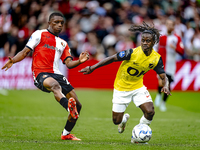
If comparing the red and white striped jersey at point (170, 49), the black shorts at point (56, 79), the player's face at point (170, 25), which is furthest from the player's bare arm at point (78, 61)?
the red and white striped jersey at point (170, 49)

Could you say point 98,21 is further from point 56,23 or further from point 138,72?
point 138,72

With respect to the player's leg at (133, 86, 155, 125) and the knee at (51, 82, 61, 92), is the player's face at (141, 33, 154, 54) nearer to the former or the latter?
the player's leg at (133, 86, 155, 125)

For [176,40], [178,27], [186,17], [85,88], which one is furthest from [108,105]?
[186,17]

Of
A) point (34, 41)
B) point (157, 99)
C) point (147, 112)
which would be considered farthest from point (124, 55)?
point (157, 99)

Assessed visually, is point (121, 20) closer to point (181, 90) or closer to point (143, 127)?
point (181, 90)

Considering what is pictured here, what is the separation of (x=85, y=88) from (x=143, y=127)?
34.8ft

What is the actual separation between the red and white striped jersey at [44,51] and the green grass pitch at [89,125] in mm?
1397

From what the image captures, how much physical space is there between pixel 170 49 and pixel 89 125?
193 inches

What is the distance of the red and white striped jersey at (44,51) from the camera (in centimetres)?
661

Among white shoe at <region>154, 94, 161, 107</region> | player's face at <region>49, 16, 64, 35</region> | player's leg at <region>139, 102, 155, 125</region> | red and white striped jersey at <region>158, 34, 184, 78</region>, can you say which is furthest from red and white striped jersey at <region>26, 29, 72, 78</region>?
white shoe at <region>154, 94, 161, 107</region>

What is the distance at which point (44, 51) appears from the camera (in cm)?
669

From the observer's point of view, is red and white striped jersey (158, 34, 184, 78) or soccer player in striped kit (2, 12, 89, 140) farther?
red and white striped jersey (158, 34, 184, 78)

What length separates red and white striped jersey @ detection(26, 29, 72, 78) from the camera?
6609mm

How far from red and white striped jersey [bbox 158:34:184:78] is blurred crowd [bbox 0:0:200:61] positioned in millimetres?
4569
